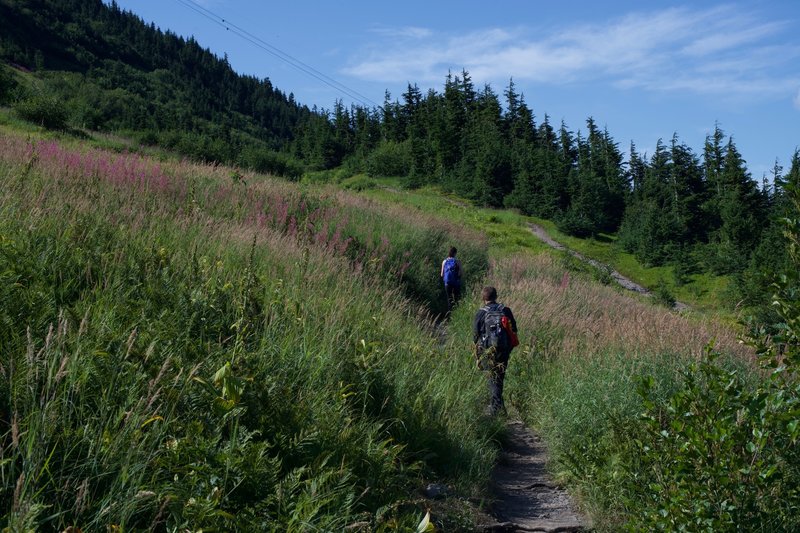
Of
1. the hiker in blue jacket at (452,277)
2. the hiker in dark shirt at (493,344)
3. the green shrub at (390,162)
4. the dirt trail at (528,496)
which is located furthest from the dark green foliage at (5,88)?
the green shrub at (390,162)

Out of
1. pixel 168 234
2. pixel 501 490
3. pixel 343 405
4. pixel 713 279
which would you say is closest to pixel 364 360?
pixel 343 405

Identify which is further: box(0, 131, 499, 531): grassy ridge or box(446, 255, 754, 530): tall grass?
box(446, 255, 754, 530): tall grass

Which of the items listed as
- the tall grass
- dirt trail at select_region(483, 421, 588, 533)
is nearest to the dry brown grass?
the tall grass

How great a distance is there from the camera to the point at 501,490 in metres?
5.36

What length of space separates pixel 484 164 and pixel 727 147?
81.3 ft

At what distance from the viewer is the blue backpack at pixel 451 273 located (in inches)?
513

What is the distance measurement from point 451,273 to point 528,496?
791 centimetres

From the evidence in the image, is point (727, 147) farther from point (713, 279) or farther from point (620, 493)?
point (620, 493)

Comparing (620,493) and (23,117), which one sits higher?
(23,117)

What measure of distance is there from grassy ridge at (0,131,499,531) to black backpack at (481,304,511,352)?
994mm

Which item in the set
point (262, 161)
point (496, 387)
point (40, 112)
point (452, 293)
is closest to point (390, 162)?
point (262, 161)

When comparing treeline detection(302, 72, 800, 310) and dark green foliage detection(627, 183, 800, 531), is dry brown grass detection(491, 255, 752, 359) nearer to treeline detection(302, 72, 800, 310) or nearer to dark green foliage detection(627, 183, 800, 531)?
dark green foliage detection(627, 183, 800, 531)

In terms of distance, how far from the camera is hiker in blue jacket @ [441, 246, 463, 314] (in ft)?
42.8

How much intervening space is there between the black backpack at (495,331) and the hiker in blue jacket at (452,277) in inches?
196
